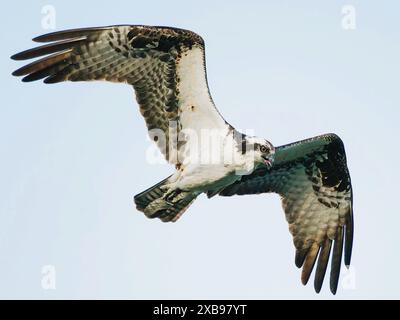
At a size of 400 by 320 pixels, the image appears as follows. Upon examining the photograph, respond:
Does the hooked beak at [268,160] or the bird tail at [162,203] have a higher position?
the hooked beak at [268,160]

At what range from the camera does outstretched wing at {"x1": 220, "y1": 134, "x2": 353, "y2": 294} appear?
1537cm

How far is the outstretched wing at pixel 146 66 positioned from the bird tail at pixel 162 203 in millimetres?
839

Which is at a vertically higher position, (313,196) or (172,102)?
(172,102)

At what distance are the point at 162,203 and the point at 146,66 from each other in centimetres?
209

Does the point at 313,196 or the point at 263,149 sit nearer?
the point at 263,149

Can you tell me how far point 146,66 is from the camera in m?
13.8

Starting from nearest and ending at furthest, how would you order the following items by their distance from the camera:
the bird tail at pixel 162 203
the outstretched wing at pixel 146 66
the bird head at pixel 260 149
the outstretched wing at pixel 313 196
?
1. the outstretched wing at pixel 146 66
2. the bird head at pixel 260 149
3. the bird tail at pixel 162 203
4. the outstretched wing at pixel 313 196

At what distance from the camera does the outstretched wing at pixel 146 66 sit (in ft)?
44.5

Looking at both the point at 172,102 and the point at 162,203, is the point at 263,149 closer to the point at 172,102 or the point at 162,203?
the point at 172,102

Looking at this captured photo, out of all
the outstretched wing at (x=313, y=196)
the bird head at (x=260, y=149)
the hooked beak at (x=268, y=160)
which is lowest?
the outstretched wing at (x=313, y=196)

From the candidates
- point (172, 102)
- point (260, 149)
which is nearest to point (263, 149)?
point (260, 149)

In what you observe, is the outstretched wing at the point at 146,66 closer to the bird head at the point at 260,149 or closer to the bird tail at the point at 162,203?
the bird head at the point at 260,149

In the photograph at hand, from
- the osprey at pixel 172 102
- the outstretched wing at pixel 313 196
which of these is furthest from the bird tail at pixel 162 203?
the outstretched wing at pixel 313 196

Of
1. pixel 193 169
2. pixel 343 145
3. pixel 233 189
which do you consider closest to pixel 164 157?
pixel 193 169
